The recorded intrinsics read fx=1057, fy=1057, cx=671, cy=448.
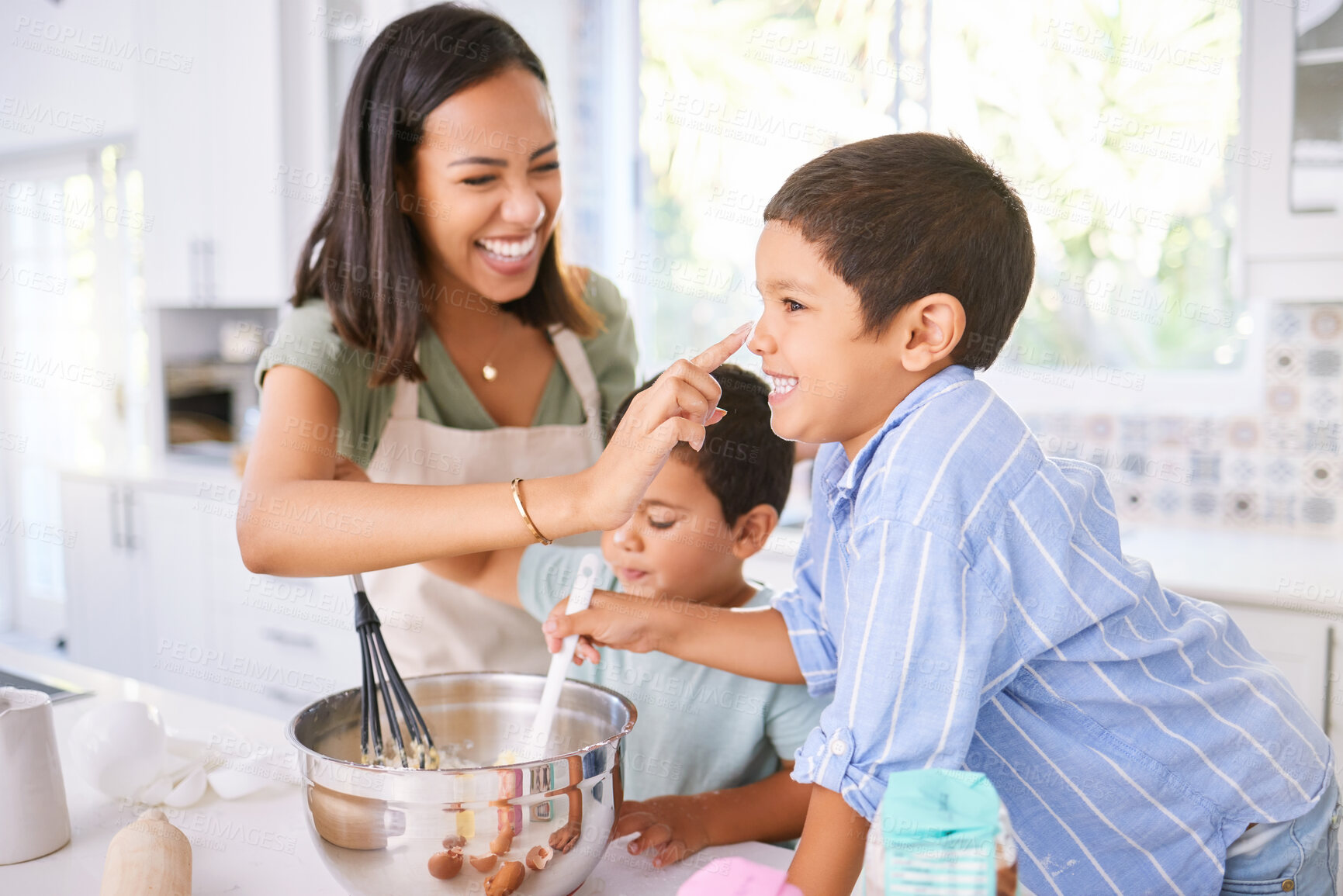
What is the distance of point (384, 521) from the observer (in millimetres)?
1039

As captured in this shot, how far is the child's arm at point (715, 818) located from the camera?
0.97m

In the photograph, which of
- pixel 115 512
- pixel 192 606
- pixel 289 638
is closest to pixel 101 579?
pixel 115 512

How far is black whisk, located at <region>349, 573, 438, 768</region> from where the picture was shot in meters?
0.95

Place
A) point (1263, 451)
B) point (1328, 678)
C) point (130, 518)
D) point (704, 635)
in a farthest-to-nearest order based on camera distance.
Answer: point (130, 518) → point (1263, 451) → point (1328, 678) → point (704, 635)

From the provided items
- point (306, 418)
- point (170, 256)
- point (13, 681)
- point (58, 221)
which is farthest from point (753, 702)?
point (58, 221)

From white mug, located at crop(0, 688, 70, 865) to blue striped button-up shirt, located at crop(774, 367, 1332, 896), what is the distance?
68 cm

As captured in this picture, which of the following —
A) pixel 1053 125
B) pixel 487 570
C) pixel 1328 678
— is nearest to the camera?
pixel 487 570

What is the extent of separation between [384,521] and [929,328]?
1.81 feet

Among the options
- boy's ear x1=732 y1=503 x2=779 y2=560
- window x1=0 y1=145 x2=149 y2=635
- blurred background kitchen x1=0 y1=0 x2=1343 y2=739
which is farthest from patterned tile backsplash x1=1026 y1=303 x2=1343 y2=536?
window x1=0 y1=145 x2=149 y2=635

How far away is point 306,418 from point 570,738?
0.48 metres

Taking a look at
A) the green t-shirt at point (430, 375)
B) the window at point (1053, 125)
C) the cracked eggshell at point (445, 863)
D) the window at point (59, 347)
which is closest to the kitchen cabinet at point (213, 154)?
the window at point (59, 347)

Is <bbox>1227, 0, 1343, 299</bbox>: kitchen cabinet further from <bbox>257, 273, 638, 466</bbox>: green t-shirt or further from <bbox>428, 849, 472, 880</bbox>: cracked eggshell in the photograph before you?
<bbox>428, 849, 472, 880</bbox>: cracked eggshell

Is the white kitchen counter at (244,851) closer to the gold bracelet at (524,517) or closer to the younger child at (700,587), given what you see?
the younger child at (700,587)

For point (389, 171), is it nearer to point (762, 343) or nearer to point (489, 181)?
point (489, 181)
